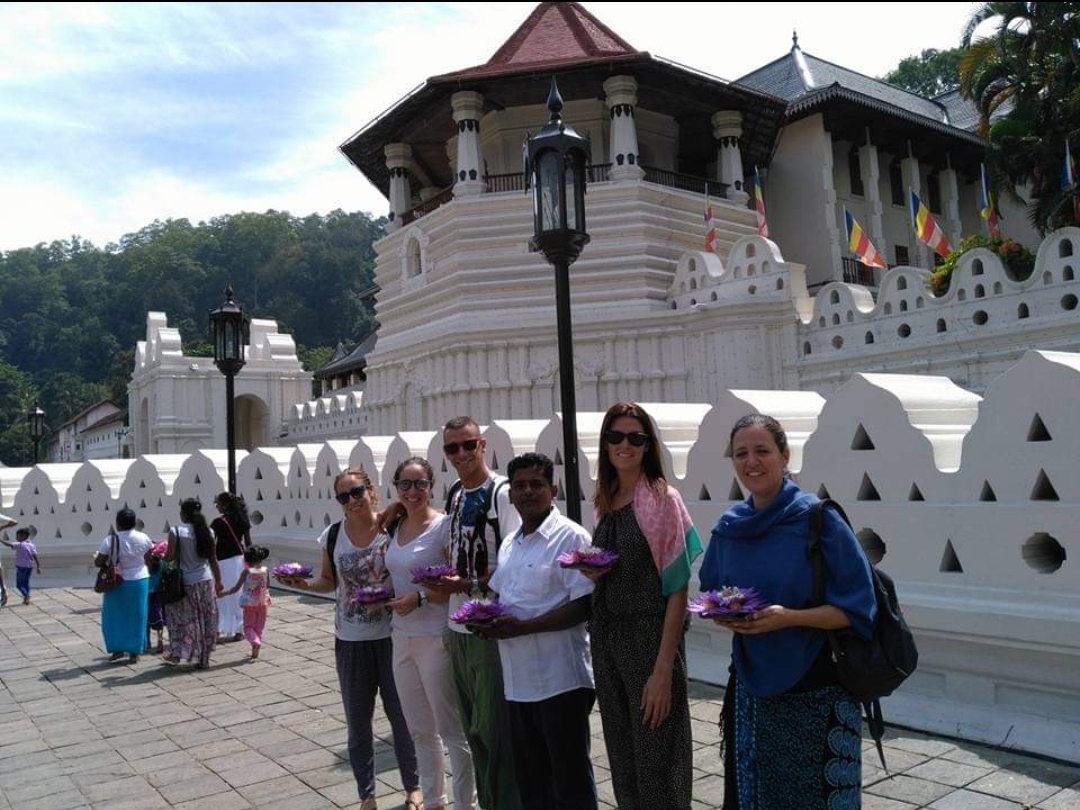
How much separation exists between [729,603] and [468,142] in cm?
1778

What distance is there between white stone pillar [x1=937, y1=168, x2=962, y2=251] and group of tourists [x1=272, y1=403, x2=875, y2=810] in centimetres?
2597

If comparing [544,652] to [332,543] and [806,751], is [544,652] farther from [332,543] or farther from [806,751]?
[332,543]

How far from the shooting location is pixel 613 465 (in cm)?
328

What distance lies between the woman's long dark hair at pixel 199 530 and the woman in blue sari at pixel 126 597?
2.20ft

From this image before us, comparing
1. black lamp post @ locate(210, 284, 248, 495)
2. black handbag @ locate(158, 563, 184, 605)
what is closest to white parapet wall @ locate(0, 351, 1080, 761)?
black handbag @ locate(158, 563, 184, 605)

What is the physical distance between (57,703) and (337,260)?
76.7 meters

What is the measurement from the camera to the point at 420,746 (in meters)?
4.00

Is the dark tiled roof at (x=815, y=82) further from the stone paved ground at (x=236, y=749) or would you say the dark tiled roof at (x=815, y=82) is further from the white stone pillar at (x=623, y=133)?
the stone paved ground at (x=236, y=749)

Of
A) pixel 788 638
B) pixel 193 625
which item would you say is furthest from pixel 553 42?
pixel 788 638

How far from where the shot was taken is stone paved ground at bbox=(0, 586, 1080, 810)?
13.0ft

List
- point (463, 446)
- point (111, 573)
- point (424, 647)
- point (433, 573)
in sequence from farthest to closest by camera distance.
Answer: point (111, 573), point (424, 647), point (463, 446), point (433, 573)

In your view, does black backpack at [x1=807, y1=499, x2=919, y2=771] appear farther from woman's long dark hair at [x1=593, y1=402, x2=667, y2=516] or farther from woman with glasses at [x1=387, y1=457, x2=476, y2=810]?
woman with glasses at [x1=387, y1=457, x2=476, y2=810]

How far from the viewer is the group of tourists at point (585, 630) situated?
8.78 feet

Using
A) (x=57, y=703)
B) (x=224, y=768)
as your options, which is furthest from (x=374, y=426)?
(x=224, y=768)
